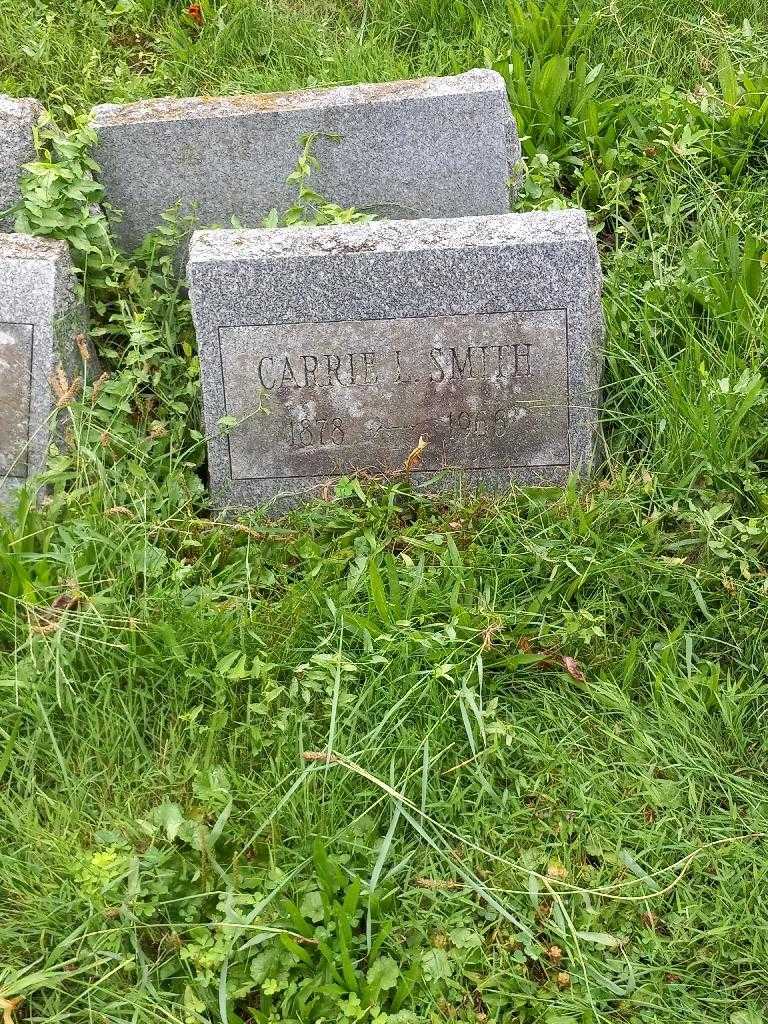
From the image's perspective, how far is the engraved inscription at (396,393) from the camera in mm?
2445

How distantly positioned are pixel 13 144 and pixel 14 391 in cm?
76

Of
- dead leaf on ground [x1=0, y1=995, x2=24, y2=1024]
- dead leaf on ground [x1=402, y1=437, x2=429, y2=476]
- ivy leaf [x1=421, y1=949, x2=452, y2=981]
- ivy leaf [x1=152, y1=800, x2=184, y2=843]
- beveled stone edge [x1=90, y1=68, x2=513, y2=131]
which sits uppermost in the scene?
beveled stone edge [x1=90, y1=68, x2=513, y2=131]

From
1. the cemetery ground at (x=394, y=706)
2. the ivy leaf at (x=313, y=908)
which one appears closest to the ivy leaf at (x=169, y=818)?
the cemetery ground at (x=394, y=706)

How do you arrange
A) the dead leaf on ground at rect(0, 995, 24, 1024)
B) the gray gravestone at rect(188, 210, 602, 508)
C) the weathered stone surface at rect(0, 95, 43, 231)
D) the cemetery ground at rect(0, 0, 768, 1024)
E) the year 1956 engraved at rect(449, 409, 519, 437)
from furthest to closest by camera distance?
the weathered stone surface at rect(0, 95, 43, 231) → the year 1956 engraved at rect(449, 409, 519, 437) → the gray gravestone at rect(188, 210, 602, 508) → the cemetery ground at rect(0, 0, 768, 1024) → the dead leaf on ground at rect(0, 995, 24, 1024)

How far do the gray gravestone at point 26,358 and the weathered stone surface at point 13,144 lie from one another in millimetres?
284

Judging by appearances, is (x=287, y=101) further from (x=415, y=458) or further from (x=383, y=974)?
(x=383, y=974)

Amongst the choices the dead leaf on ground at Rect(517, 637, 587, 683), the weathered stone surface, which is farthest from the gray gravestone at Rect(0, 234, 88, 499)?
the dead leaf on ground at Rect(517, 637, 587, 683)

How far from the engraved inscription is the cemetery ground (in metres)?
0.14

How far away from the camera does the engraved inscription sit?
2.45 meters

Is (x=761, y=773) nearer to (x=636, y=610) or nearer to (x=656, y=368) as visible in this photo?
(x=636, y=610)

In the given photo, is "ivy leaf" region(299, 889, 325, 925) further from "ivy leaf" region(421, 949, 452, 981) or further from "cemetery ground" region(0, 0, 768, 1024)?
"ivy leaf" region(421, 949, 452, 981)

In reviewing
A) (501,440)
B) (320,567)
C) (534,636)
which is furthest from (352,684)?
(501,440)

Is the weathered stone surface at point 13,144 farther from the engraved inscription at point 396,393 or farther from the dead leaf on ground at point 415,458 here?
the dead leaf on ground at point 415,458

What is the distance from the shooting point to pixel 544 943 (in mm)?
1849
